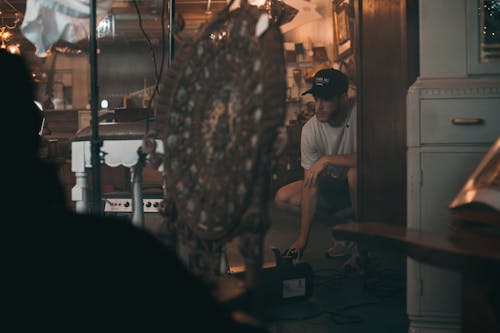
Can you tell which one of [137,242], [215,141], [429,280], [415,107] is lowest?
[429,280]

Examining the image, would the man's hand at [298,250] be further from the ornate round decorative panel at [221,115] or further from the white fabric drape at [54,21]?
the ornate round decorative panel at [221,115]

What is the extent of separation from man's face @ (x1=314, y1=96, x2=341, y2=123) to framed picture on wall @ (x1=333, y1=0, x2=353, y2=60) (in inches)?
94.8

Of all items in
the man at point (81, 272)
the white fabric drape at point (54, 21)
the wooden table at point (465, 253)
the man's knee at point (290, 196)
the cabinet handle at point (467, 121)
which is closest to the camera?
the man at point (81, 272)

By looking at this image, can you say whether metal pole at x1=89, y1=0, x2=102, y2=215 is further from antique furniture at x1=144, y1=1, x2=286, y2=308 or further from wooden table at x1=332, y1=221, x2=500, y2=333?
wooden table at x1=332, y1=221, x2=500, y2=333

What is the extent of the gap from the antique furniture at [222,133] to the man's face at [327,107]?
9.26 ft

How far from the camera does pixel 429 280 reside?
251cm

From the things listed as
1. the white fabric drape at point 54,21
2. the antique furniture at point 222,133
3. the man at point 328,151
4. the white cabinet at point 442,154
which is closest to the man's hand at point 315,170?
the man at point 328,151

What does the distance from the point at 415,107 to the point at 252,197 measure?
4.36 ft

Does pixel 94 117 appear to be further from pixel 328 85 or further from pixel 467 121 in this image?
pixel 328 85

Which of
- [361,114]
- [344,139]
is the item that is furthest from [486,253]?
[344,139]

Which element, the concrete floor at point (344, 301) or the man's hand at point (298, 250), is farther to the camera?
the man's hand at point (298, 250)

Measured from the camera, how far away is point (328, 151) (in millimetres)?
4574

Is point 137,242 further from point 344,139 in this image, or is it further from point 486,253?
point 344,139

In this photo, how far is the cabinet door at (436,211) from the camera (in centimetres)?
247
